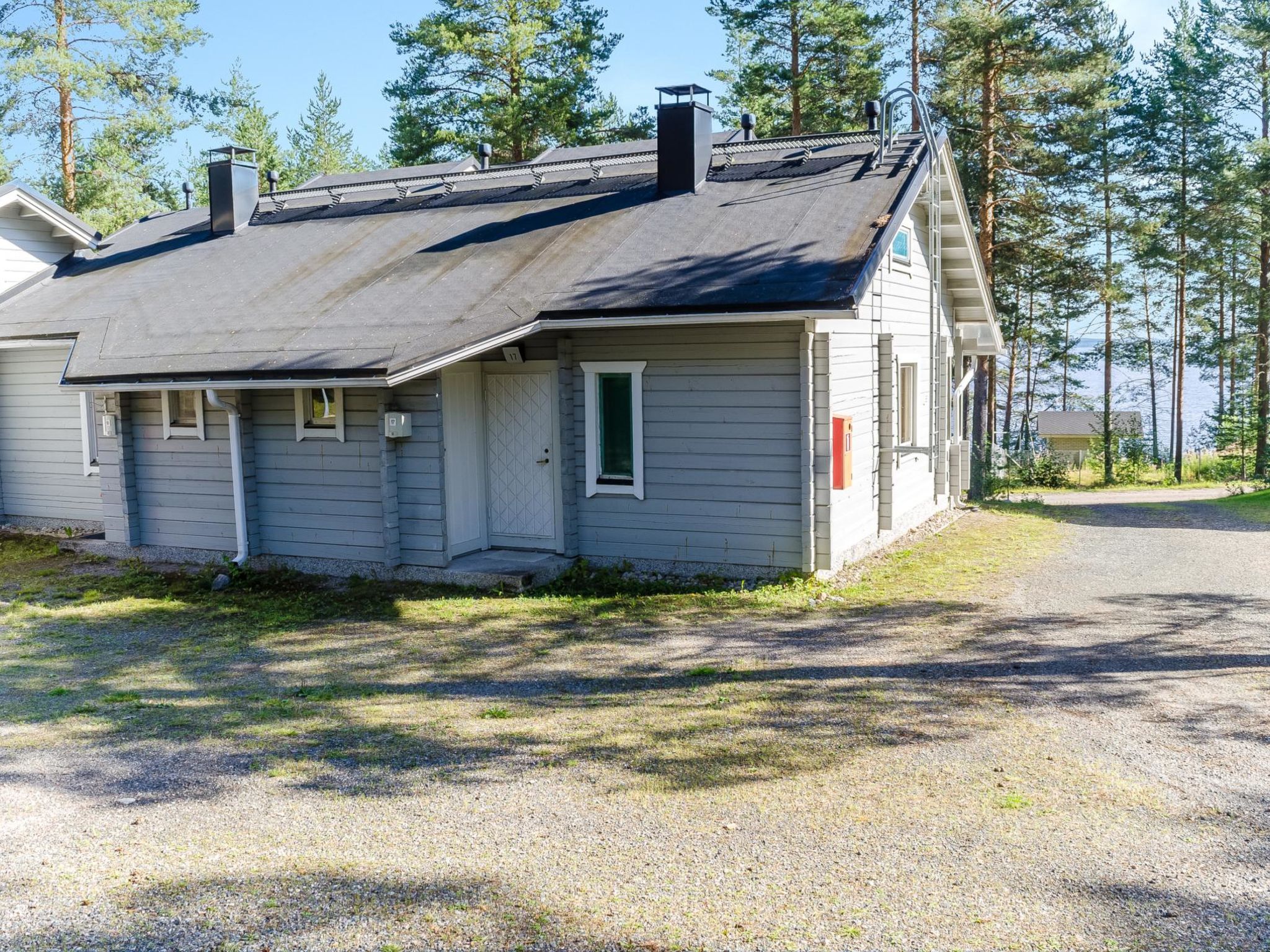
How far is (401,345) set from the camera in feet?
36.1

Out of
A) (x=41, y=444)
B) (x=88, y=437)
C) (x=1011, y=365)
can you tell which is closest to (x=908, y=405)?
(x=88, y=437)

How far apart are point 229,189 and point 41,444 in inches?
189

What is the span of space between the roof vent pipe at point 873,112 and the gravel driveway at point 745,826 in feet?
25.4

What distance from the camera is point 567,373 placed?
461 inches

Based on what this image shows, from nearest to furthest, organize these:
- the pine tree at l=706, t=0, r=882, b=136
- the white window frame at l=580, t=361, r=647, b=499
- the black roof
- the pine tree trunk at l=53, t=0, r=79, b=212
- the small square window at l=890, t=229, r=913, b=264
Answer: the black roof < the white window frame at l=580, t=361, r=647, b=499 < the small square window at l=890, t=229, r=913, b=264 < the pine tree trunk at l=53, t=0, r=79, b=212 < the pine tree at l=706, t=0, r=882, b=136

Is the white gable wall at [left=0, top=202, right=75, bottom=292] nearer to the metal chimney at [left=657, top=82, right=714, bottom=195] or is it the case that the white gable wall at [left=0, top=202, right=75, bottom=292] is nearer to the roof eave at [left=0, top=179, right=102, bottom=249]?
the roof eave at [left=0, top=179, right=102, bottom=249]

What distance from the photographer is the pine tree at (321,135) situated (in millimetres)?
43594

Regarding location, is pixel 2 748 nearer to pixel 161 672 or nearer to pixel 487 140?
pixel 161 672

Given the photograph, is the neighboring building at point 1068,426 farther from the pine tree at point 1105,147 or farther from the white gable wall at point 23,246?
the white gable wall at point 23,246

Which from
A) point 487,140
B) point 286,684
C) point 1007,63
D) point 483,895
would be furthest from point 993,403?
point 483,895

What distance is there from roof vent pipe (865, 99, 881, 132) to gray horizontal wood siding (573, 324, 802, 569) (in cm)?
430

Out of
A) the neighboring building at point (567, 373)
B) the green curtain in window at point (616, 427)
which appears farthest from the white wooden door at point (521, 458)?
the green curtain in window at point (616, 427)

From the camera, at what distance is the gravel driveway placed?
425 cm

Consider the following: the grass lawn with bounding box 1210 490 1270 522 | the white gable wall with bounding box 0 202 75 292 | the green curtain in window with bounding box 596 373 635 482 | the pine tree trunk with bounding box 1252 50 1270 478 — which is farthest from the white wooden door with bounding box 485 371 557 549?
the pine tree trunk with bounding box 1252 50 1270 478
